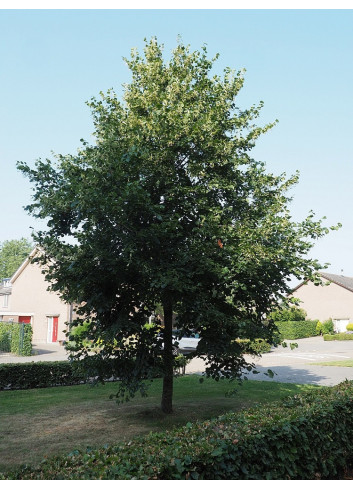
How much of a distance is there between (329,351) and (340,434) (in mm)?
26231

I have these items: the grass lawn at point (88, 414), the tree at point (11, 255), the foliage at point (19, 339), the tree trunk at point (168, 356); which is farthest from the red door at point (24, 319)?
the tree at point (11, 255)

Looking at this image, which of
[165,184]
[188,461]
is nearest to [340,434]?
[188,461]

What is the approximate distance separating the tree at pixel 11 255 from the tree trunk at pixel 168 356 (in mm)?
82668

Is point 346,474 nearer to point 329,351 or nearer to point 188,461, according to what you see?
point 188,461

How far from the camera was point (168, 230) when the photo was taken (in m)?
8.74

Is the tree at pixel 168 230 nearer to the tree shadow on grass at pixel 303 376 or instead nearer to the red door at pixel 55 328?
the tree shadow on grass at pixel 303 376

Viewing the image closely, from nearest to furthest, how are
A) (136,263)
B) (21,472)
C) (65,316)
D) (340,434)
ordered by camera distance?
(21,472) → (340,434) → (136,263) → (65,316)

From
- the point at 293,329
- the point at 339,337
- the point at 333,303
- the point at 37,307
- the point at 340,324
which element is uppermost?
the point at 333,303

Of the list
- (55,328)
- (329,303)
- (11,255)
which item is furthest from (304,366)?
(11,255)

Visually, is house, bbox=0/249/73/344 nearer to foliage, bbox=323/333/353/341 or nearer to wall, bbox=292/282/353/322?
foliage, bbox=323/333/353/341

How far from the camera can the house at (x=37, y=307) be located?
1474 inches

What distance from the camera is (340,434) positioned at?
6465 mm

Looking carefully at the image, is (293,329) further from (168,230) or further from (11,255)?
(11,255)

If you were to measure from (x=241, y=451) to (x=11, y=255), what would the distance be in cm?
9242
